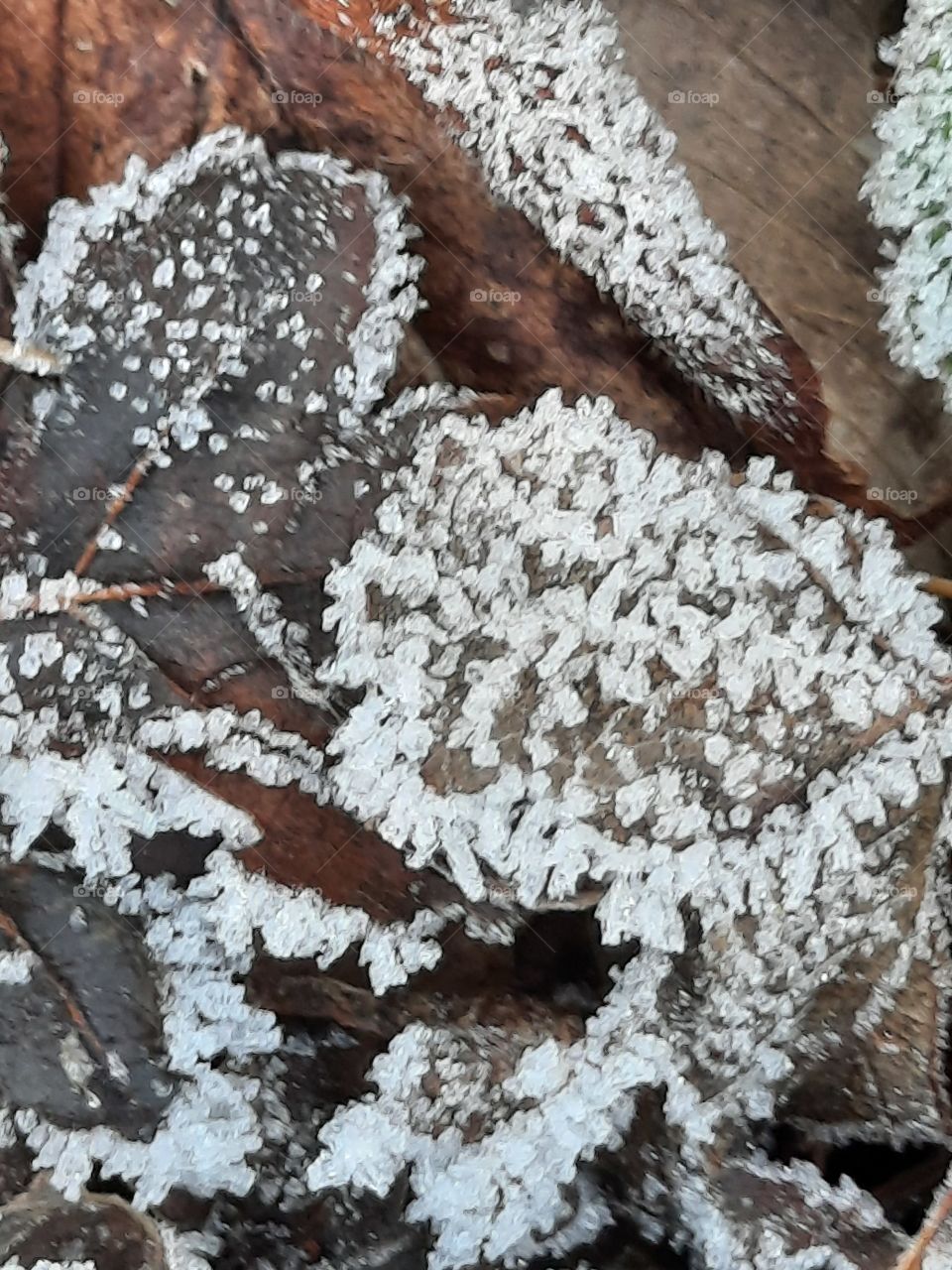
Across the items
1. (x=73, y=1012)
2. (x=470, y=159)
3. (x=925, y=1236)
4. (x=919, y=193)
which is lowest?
(x=73, y=1012)

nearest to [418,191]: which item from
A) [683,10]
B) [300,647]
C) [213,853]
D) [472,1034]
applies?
[683,10]

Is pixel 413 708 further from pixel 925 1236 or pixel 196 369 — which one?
pixel 925 1236

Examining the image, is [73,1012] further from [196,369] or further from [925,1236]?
[925,1236]

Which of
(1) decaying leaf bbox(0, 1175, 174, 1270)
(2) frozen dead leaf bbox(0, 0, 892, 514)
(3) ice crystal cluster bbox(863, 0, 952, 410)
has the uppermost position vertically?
(3) ice crystal cluster bbox(863, 0, 952, 410)

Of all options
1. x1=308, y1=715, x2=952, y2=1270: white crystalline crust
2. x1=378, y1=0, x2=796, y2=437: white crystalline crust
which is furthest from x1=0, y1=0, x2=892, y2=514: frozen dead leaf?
x1=308, y1=715, x2=952, y2=1270: white crystalline crust

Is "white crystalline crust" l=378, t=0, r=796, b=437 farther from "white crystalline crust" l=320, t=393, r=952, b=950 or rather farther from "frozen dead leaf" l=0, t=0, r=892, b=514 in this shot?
"white crystalline crust" l=320, t=393, r=952, b=950

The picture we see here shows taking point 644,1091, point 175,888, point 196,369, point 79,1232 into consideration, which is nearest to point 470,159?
point 196,369

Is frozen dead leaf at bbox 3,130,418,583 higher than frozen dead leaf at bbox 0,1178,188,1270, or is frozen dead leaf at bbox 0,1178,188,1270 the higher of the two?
frozen dead leaf at bbox 3,130,418,583

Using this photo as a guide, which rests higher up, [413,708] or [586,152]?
[586,152]
